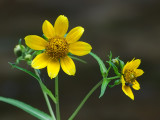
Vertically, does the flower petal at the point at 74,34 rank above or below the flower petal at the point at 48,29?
below

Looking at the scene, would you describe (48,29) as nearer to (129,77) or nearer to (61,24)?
(61,24)

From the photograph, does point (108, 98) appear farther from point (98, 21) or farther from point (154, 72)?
point (98, 21)

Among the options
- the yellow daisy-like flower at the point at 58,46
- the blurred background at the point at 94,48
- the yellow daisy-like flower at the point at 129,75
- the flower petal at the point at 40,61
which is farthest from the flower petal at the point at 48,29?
the blurred background at the point at 94,48

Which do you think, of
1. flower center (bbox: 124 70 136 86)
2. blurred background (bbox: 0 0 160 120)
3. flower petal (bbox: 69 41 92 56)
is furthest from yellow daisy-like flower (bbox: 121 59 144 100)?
blurred background (bbox: 0 0 160 120)

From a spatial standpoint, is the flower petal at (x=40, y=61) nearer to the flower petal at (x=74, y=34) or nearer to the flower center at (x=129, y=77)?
the flower petal at (x=74, y=34)

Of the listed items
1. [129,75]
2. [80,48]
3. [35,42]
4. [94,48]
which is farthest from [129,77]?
[94,48]

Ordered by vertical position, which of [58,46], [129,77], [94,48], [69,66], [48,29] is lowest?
[94,48]

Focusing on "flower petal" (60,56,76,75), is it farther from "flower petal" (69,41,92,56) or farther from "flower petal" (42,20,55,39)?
"flower petal" (42,20,55,39)
